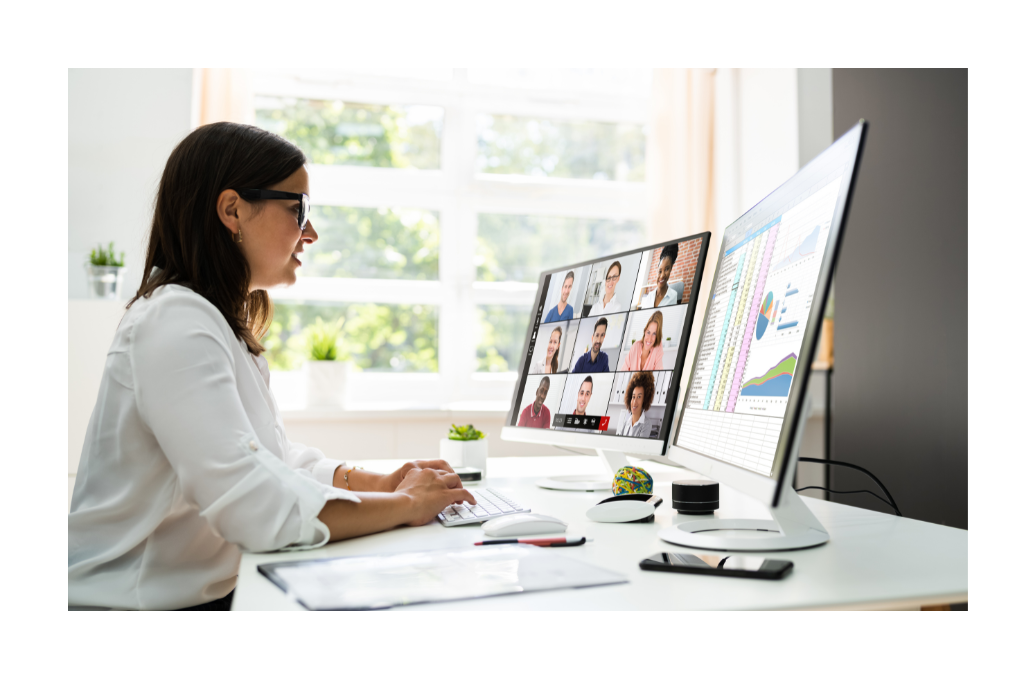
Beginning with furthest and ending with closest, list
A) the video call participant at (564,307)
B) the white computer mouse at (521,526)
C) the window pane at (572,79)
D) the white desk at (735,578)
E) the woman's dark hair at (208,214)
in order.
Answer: the window pane at (572,79) < the video call participant at (564,307) < the woman's dark hair at (208,214) < the white computer mouse at (521,526) < the white desk at (735,578)

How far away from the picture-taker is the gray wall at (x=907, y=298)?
57.7 inches

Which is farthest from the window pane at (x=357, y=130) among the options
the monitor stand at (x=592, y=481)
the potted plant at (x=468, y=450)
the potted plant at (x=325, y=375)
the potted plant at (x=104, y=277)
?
the monitor stand at (x=592, y=481)

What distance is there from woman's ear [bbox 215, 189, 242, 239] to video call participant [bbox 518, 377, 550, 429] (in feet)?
2.31

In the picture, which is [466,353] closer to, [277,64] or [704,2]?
[277,64]

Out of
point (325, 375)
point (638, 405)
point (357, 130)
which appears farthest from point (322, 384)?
point (638, 405)

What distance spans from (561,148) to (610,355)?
225 centimetres

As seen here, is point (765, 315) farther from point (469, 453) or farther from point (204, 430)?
point (469, 453)

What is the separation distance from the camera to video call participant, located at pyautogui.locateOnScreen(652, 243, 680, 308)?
131 cm

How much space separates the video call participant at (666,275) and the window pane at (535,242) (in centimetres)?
198

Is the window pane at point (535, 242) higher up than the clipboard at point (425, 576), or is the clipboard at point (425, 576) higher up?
the window pane at point (535, 242)

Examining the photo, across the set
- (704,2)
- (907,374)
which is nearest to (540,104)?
(704,2)

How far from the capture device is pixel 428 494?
106cm

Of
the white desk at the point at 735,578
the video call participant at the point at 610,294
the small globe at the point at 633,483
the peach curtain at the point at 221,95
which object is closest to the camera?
the white desk at the point at 735,578

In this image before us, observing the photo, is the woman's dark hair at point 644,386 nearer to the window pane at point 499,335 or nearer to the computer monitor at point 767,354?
the computer monitor at point 767,354
